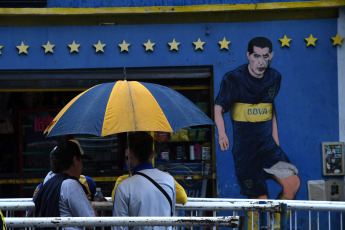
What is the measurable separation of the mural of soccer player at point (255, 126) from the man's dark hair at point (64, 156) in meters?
4.68

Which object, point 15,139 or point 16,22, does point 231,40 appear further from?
point 15,139

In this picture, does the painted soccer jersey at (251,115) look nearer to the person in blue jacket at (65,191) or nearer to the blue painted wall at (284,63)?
the blue painted wall at (284,63)

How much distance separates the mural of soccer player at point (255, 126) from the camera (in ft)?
30.1

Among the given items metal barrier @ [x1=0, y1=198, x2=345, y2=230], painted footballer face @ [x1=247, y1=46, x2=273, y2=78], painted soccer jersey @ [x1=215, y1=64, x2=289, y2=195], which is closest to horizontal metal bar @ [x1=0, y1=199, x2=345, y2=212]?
metal barrier @ [x1=0, y1=198, x2=345, y2=230]

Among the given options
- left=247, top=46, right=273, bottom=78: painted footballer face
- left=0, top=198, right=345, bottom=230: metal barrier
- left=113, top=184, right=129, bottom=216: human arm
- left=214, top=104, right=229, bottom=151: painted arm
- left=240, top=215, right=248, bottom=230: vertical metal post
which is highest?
left=247, top=46, right=273, bottom=78: painted footballer face

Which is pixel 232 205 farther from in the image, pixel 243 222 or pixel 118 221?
pixel 118 221

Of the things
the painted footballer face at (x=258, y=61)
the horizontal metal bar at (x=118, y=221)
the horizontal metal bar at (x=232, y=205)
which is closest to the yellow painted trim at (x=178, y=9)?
the painted footballer face at (x=258, y=61)

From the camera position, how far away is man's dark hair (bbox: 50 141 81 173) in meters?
4.68

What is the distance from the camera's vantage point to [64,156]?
4.70 m

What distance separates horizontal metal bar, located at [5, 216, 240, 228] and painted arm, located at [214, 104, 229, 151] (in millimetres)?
5157

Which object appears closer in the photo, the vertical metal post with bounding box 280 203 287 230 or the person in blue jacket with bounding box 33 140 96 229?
the person in blue jacket with bounding box 33 140 96 229

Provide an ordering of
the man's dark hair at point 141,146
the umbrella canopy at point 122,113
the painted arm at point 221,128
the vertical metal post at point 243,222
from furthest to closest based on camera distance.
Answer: the painted arm at point 221,128 → the vertical metal post at point 243,222 → the umbrella canopy at point 122,113 → the man's dark hair at point 141,146

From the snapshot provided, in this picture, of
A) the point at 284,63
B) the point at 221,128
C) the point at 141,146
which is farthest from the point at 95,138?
the point at 141,146

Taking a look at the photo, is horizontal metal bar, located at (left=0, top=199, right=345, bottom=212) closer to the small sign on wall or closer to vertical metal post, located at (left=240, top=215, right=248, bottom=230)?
vertical metal post, located at (left=240, top=215, right=248, bottom=230)
